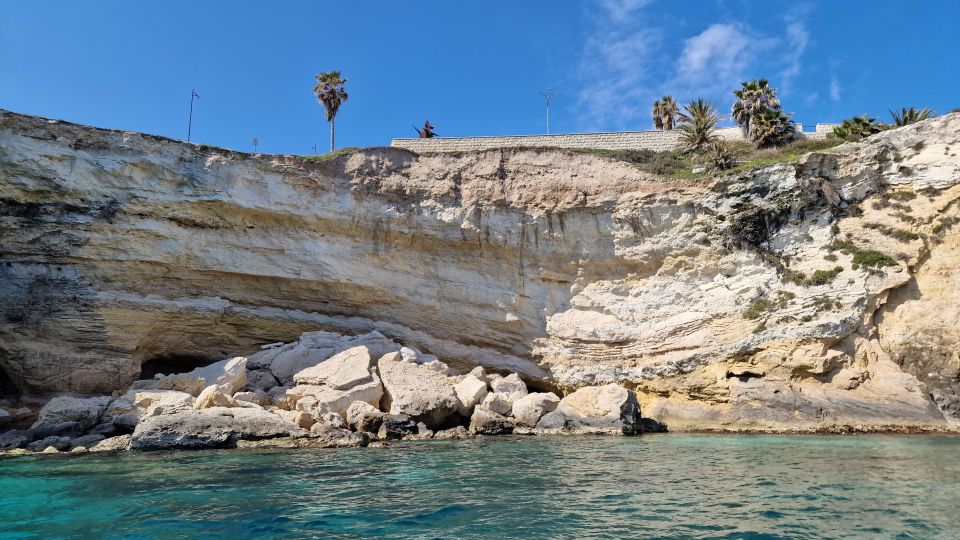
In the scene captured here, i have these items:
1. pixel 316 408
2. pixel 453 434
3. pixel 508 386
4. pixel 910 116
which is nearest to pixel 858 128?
pixel 910 116

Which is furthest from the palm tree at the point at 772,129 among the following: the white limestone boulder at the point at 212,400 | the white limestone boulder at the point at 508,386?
the white limestone boulder at the point at 212,400

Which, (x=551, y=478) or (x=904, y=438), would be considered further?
(x=904, y=438)

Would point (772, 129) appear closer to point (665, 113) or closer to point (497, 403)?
point (665, 113)

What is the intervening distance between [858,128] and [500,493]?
24.2 meters

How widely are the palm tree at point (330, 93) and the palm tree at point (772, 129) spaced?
71.9 ft

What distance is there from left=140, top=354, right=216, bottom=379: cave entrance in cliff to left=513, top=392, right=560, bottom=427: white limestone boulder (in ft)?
34.4

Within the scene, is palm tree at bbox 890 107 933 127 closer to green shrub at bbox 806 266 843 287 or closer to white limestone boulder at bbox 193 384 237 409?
green shrub at bbox 806 266 843 287

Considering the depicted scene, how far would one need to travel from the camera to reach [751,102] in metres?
28.7

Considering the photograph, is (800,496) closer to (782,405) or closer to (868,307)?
(782,405)

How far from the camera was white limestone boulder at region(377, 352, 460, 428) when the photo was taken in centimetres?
1553

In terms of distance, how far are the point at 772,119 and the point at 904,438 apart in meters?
18.4

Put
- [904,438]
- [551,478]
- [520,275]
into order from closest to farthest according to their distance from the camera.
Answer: [551,478] < [904,438] < [520,275]

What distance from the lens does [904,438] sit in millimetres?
13000

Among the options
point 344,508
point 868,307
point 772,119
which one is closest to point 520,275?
point 868,307
